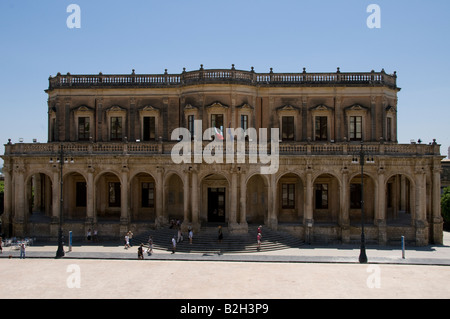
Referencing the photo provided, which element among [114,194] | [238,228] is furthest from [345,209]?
[114,194]

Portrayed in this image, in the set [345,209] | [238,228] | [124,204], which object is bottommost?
[238,228]

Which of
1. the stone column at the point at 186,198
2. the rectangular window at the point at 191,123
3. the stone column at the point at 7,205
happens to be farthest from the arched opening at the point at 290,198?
the stone column at the point at 7,205

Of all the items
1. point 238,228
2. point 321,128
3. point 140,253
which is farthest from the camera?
point 321,128

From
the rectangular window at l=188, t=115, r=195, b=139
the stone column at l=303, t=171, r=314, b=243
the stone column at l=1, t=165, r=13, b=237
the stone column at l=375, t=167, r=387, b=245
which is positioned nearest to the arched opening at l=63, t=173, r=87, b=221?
the stone column at l=1, t=165, r=13, b=237

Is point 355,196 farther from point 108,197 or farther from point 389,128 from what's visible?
point 108,197

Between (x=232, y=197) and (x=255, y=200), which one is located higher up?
(x=232, y=197)

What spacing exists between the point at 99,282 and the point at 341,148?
21.9 meters

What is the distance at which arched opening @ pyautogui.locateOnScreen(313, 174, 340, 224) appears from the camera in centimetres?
3891

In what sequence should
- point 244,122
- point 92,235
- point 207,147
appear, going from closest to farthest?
point 207,147, point 92,235, point 244,122

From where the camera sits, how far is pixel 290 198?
39438 millimetres

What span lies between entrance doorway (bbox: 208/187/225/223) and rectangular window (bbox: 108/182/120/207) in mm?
8550

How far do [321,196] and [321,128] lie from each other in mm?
6161

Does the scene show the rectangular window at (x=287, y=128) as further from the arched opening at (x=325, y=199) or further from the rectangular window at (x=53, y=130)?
the rectangular window at (x=53, y=130)

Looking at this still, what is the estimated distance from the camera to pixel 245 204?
A: 1416 inches
